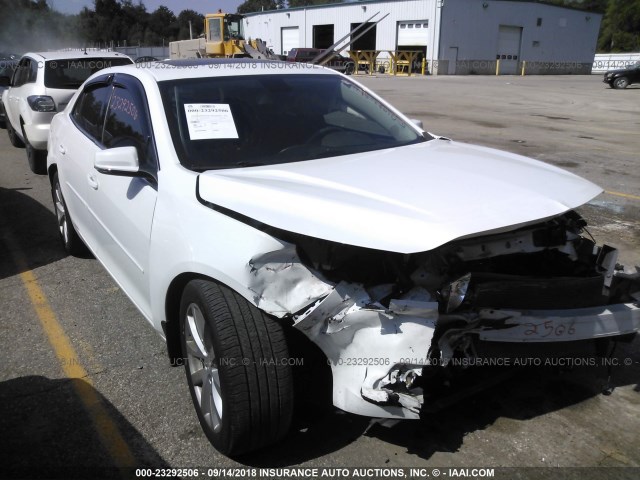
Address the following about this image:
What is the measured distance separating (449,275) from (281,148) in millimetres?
1293

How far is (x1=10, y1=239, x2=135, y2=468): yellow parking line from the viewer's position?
2.69 metres

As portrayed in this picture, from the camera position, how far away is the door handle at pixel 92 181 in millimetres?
3666

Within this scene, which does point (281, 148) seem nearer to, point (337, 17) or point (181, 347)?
point (181, 347)

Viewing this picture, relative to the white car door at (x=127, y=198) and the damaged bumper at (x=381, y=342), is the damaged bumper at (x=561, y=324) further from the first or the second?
the white car door at (x=127, y=198)

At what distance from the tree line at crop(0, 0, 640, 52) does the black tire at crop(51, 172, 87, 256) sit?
60.1 meters

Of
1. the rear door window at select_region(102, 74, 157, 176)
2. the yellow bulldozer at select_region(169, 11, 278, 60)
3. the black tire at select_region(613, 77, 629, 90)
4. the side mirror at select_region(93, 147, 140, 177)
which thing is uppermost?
the yellow bulldozer at select_region(169, 11, 278, 60)

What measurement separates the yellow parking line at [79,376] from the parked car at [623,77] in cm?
3115

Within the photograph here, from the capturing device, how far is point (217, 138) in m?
3.08

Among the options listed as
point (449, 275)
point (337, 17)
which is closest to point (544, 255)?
point (449, 275)

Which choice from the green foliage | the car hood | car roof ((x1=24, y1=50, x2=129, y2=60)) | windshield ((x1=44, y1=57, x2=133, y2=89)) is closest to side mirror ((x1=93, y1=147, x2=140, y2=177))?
the car hood

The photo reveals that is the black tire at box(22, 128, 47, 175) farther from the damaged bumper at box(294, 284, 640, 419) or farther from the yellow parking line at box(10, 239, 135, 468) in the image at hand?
the damaged bumper at box(294, 284, 640, 419)

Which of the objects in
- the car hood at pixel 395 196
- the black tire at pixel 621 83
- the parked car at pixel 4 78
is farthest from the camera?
the black tire at pixel 621 83

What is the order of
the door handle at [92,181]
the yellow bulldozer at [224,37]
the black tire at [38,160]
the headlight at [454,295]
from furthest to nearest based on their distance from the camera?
the yellow bulldozer at [224,37]
the black tire at [38,160]
the door handle at [92,181]
the headlight at [454,295]

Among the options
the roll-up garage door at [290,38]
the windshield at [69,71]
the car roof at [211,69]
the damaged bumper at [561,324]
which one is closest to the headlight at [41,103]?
the windshield at [69,71]
